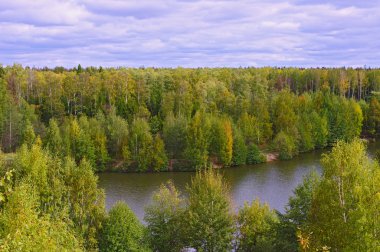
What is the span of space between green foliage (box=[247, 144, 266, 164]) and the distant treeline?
0.15 meters

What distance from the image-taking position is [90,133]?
207 ft

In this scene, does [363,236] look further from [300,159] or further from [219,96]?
[219,96]

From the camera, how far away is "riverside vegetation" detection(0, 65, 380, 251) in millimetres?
18984

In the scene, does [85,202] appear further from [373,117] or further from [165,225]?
[373,117]

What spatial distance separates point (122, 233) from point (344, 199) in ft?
40.3

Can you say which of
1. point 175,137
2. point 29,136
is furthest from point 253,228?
point 29,136

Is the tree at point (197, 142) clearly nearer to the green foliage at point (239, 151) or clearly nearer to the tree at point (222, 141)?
the tree at point (222, 141)

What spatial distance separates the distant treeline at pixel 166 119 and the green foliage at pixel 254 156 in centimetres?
15

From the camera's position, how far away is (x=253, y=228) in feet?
84.8

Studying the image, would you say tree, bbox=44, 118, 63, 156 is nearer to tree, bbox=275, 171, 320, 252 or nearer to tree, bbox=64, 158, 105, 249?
tree, bbox=64, 158, 105, 249

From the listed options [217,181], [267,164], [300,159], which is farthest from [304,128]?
[217,181]

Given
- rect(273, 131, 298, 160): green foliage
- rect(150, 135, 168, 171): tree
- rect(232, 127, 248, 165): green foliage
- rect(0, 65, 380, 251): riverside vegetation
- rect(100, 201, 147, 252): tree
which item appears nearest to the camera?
rect(0, 65, 380, 251): riverside vegetation

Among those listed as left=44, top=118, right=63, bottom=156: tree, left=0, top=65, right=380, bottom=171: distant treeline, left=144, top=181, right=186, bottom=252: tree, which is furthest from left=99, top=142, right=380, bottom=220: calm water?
left=144, top=181, right=186, bottom=252: tree

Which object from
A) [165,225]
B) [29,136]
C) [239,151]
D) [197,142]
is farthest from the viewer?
[239,151]
